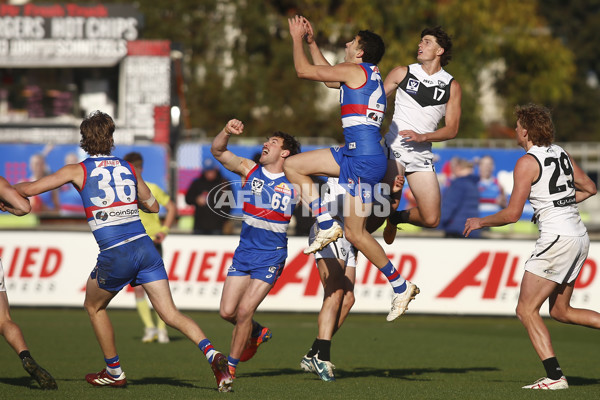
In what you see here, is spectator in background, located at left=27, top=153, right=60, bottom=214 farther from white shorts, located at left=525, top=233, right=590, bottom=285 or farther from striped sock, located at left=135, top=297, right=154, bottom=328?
white shorts, located at left=525, top=233, right=590, bottom=285

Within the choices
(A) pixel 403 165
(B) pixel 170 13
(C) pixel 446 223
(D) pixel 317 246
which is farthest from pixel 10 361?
(B) pixel 170 13

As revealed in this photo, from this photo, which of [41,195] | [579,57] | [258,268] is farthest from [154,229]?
[579,57]

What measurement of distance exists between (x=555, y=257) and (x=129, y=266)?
3720mm

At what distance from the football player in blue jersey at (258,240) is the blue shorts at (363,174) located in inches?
24.1

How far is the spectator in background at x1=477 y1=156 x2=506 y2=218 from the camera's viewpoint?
70.8 ft

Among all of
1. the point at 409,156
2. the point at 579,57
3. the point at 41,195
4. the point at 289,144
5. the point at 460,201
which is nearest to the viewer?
the point at 409,156

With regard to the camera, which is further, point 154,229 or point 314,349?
point 154,229

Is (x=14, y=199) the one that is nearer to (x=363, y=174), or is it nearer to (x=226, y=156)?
(x=226, y=156)

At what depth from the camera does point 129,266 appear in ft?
27.1

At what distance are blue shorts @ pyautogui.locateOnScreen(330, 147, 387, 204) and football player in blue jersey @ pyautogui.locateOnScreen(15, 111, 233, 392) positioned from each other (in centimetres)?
194

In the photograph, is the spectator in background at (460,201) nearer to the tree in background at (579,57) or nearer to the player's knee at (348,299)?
the player's knee at (348,299)

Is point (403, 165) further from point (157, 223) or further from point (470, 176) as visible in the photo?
point (470, 176)

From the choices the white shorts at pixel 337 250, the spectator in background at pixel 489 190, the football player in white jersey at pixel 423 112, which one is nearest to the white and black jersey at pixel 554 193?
the football player in white jersey at pixel 423 112

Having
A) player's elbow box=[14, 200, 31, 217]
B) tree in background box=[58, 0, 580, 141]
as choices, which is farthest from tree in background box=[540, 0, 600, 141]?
player's elbow box=[14, 200, 31, 217]
